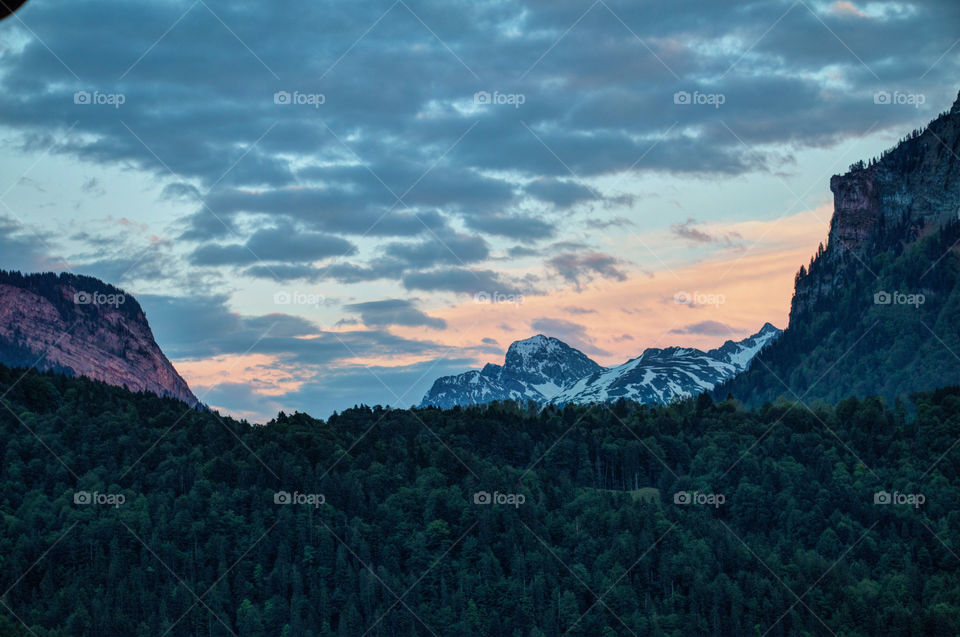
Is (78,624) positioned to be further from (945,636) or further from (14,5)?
(14,5)

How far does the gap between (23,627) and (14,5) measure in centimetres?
21145

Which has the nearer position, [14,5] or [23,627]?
[14,5]

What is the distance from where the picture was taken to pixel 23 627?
199000mm

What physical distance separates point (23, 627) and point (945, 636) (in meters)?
162

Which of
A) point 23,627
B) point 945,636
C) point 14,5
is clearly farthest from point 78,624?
point 14,5

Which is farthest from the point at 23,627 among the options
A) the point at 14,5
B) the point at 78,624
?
the point at 14,5

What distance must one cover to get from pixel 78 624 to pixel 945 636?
152 meters

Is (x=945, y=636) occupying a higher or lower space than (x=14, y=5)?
lower

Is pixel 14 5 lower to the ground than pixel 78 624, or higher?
higher

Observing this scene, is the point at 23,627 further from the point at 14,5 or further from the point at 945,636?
the point at 14,5

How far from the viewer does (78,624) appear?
198 m

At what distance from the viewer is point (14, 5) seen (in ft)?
32.6

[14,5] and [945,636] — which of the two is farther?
[945,636]

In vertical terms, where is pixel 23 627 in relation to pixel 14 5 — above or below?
below
